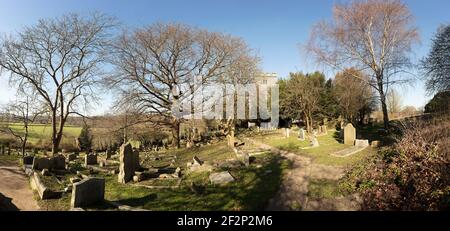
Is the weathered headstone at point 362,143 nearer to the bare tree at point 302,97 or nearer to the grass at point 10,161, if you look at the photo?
the bare tree at point 302,97

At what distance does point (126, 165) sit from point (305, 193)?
26.8 ft

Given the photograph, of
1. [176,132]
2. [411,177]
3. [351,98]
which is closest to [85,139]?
[176,132]

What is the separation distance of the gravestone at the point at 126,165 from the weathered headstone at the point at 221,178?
13.4 feet

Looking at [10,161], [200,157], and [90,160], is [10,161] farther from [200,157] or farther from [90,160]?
[200,157]

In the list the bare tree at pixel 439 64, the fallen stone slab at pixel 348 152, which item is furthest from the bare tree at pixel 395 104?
the fallen stone slab at pixel 348 152

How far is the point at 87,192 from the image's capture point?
8875 millimetres

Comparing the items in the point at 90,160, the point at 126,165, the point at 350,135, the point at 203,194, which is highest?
the point at 350,135

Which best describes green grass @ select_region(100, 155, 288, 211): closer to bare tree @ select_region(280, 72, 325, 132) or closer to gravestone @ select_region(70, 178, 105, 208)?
gravestone @ select_region(70, 178, 105, 208)

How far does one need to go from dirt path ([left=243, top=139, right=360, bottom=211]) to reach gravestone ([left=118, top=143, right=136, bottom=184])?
7.05m

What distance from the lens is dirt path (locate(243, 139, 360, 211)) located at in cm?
791

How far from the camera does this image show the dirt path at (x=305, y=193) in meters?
7.91

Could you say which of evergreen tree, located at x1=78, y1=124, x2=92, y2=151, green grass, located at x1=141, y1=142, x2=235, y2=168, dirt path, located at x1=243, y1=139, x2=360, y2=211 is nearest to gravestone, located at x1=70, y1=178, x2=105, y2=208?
dirt path, located at x1=243, y1=139, x2=360, y2=211
